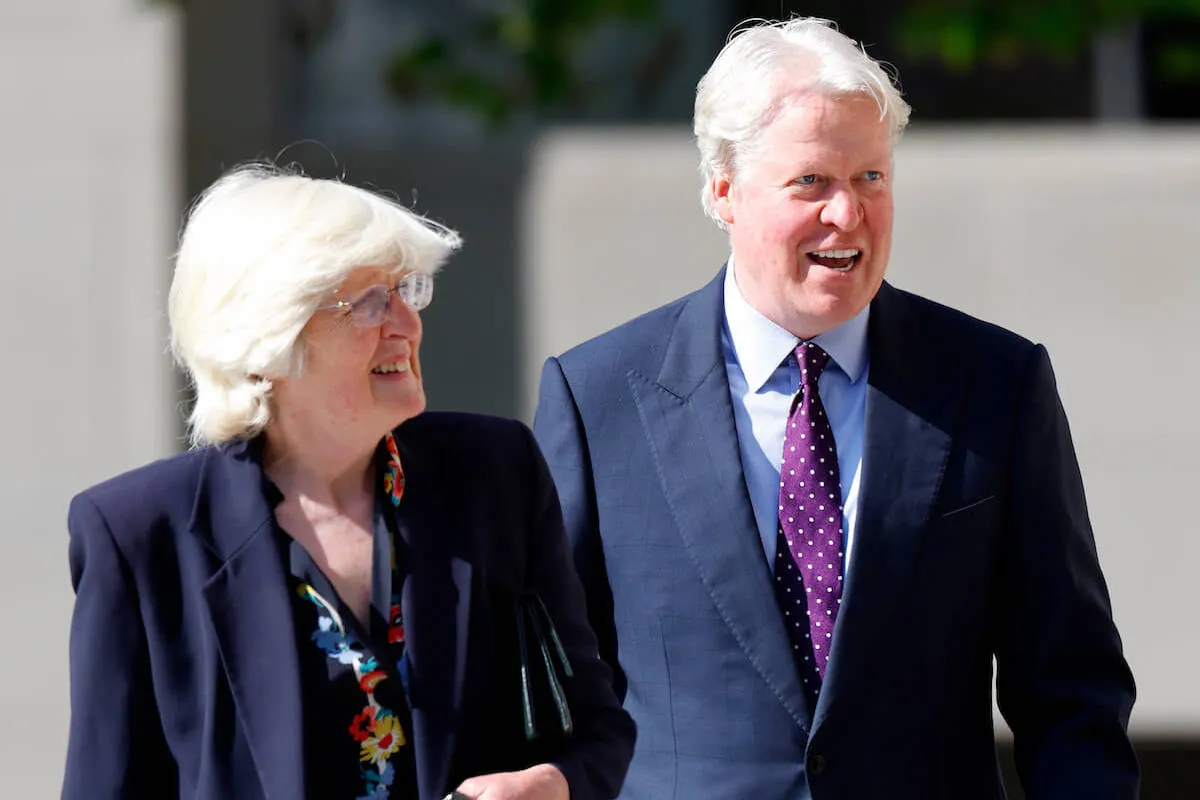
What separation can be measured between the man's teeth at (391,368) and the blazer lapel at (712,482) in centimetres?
56

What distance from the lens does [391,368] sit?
Result: 2607 millimetres

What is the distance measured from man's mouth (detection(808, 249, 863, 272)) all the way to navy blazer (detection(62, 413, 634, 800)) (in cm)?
56

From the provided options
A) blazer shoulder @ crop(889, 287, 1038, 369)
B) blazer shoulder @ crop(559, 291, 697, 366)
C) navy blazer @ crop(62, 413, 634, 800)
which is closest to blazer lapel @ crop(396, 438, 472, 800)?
navy blazer @ crop(62, 413, 634, 800)

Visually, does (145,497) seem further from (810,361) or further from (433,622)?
(810,361)

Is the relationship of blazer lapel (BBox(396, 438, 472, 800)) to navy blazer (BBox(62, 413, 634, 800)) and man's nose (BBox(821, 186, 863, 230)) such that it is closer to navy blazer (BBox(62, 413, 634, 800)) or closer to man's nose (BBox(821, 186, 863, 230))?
navy blazer (BBox(62, 413, 634, 800))

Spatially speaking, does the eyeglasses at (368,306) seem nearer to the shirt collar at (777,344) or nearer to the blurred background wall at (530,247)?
the shirt collar at (777,344)

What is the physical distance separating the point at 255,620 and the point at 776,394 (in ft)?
3.03

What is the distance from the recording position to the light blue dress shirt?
296cm

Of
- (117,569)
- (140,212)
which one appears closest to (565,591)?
(117,569)

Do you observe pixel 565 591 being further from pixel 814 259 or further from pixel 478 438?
pixel 814 259

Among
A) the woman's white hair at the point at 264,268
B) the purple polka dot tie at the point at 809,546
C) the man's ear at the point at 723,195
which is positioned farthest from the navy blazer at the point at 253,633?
the man's ear at the point at 723,195

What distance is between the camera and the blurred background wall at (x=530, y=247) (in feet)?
20.9

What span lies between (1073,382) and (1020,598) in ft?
12.7

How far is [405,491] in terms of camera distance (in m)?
2.65
